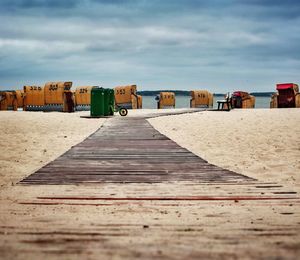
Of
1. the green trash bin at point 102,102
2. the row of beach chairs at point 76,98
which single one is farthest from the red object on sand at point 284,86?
the green trash bin at point 102,102

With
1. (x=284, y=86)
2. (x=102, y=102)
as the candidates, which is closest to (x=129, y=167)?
(x=102, y=102)

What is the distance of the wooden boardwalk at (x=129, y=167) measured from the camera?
6039mm

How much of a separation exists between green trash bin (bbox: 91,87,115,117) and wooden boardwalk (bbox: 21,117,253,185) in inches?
591

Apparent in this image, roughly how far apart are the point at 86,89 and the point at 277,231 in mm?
40701

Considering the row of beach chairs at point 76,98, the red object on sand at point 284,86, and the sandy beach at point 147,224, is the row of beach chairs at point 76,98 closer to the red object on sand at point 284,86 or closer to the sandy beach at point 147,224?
the red object on sand at point 284,86

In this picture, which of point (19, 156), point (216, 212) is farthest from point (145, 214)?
point (19, 156)

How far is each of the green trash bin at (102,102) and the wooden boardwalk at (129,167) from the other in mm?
15017

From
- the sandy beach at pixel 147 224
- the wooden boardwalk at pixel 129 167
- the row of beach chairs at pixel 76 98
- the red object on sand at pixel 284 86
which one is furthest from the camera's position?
the red object on sand at pixel 284 86

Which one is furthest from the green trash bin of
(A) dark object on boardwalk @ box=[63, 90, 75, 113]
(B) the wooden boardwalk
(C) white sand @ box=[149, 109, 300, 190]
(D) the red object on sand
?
(D) the red object on sand

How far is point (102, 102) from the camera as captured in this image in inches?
1006

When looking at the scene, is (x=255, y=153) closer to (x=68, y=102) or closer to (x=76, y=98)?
(x=68, y=102)

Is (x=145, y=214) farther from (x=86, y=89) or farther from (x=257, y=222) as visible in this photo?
(x=86, y=89)

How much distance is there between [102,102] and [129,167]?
18.9 metres

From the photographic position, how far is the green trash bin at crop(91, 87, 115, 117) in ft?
81.6
